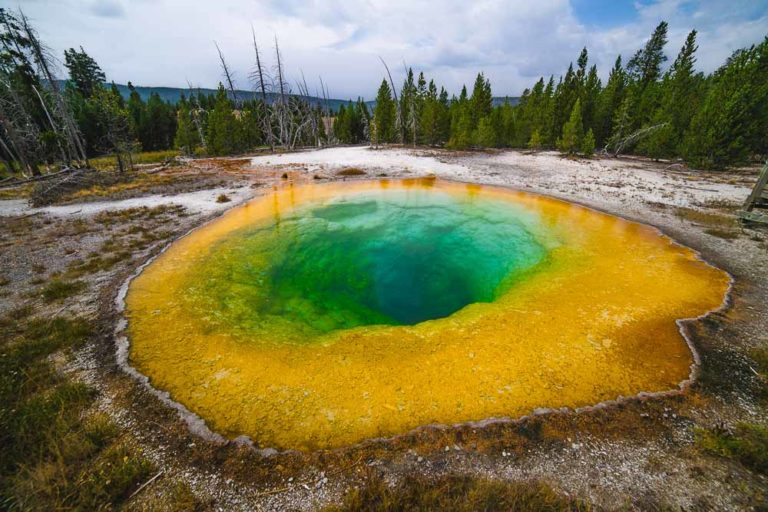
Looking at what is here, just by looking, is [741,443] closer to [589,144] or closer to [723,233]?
[723,233]

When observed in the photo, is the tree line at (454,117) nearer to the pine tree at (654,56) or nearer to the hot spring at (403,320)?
the pine tree at (654,56)

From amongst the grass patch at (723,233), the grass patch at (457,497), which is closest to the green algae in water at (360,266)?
the grass patch at (457,497)

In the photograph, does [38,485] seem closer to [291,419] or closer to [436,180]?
[291,419]

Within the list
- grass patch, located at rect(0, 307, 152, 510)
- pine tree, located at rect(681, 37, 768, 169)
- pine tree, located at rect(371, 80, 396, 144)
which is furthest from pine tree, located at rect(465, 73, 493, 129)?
grass patch, located at rect(0, 307, 152, 510)

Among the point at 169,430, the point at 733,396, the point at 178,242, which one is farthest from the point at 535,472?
the point at 178,242

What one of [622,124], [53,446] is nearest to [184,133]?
[53,446]

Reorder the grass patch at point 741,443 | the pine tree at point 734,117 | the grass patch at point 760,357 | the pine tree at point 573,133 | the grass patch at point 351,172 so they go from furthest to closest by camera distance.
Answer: the pine tree at point 573,133, the grass patch at point 351,172, the pine tree at point 734,117, the grass patch at point 760,357, the grass patch at point 741,443

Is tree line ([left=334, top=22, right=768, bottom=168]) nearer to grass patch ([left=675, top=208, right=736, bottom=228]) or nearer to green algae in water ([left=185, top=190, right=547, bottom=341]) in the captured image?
grass patch ([left=675, top=208, right=736, bottom=228])

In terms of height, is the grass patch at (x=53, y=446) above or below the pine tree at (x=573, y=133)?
below
